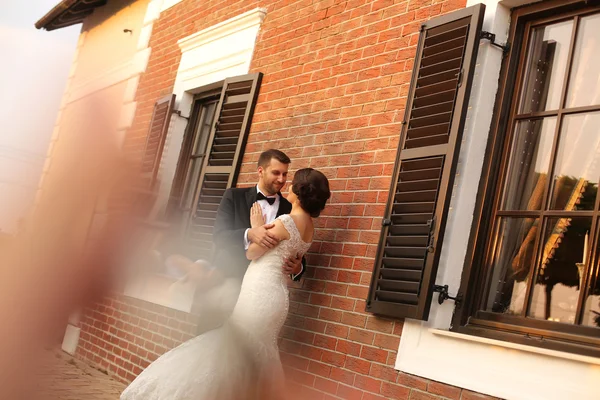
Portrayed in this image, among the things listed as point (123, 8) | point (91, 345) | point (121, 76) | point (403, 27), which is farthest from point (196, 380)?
point (91, 345)

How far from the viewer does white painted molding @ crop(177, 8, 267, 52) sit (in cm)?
621

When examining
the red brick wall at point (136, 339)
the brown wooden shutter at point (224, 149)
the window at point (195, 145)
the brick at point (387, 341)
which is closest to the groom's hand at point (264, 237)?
the brick at point (387, 341)

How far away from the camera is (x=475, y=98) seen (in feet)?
12.9

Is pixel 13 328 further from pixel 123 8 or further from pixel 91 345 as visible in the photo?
pixel 91 345

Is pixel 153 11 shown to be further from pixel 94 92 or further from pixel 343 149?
pixel 94 92

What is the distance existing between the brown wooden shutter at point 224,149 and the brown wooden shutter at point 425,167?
1944 mm

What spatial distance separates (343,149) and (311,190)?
0.64 m

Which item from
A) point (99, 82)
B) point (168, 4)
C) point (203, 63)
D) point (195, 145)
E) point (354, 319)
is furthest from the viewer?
point (168, 4)

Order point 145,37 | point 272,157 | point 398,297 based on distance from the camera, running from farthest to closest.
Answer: point 145,37 < point 272,157 < point 398,297

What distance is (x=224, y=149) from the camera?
20.1ft

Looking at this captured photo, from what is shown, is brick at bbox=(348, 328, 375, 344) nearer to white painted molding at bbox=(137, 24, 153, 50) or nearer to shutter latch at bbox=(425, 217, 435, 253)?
shutter latch at bbox=(425, 217, 435, 253)

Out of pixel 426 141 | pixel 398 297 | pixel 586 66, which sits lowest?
pixel 398 297

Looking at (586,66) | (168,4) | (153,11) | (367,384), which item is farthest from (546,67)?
(153,11)

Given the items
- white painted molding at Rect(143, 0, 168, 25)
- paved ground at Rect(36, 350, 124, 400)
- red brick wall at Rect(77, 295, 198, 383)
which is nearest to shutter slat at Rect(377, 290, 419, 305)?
paved ground at Rect(36, 350, 124, 400)
